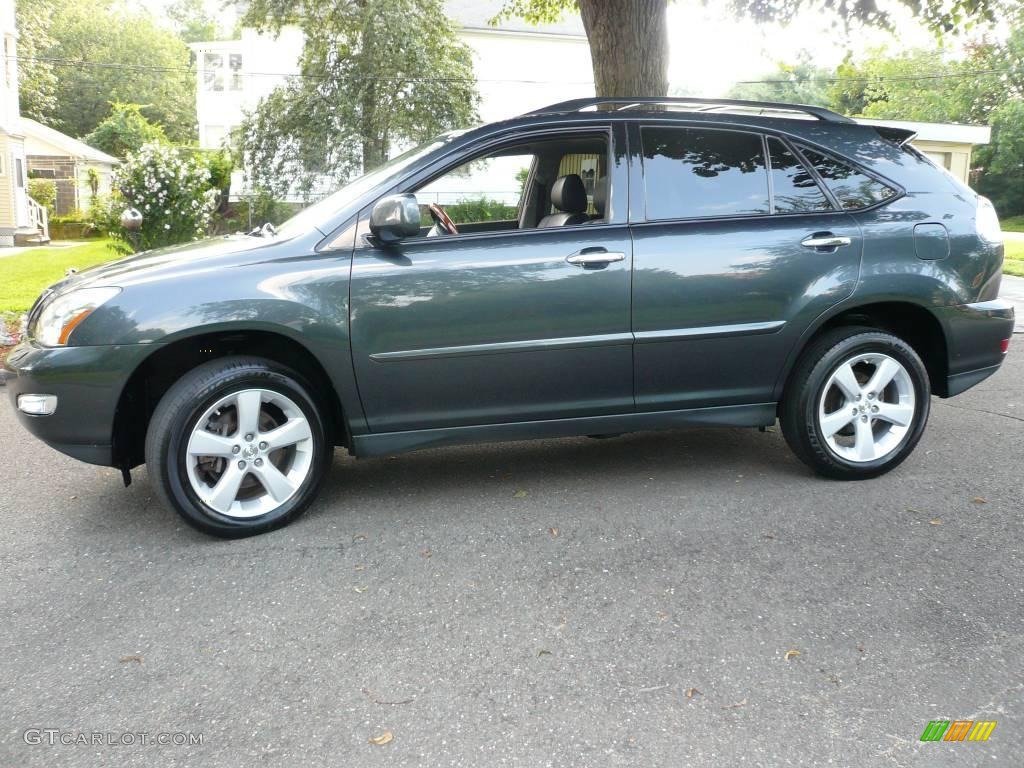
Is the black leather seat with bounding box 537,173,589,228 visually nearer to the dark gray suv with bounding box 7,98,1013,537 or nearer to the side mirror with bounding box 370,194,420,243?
the dark gray suv with bounding box 7,98,1013,537

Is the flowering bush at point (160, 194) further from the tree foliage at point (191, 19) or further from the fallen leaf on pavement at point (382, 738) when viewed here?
the tree foliage at point (191, 19)

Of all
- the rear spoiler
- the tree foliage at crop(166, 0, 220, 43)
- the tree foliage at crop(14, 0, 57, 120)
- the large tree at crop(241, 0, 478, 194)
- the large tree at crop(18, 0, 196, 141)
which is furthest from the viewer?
the tree foliage at crop(166, 0, 220, 43)

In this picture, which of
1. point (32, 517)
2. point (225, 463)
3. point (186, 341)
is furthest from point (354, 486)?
point (32, 517)

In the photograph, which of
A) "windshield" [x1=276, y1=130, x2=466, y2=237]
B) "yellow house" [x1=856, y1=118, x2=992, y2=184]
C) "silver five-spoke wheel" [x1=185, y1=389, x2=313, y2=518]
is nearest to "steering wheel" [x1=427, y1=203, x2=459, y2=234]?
"windshield" [x1=276, y1=130, x2=466, y2=237]

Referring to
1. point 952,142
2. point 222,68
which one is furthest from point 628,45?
point 222,68

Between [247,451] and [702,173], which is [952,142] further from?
[247,451]

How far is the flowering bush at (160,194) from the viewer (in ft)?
42.4

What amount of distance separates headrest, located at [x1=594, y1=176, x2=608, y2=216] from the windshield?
0.71m

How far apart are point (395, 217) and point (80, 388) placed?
1.48 m

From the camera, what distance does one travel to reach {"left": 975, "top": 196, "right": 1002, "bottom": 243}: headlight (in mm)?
4746

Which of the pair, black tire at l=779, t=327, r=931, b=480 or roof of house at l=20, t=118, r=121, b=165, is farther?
roof of house at l=20, t=118, r=121, b=165

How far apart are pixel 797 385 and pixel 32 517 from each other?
12.2 feet

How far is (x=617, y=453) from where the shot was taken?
538cm

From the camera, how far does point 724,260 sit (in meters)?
4.39
